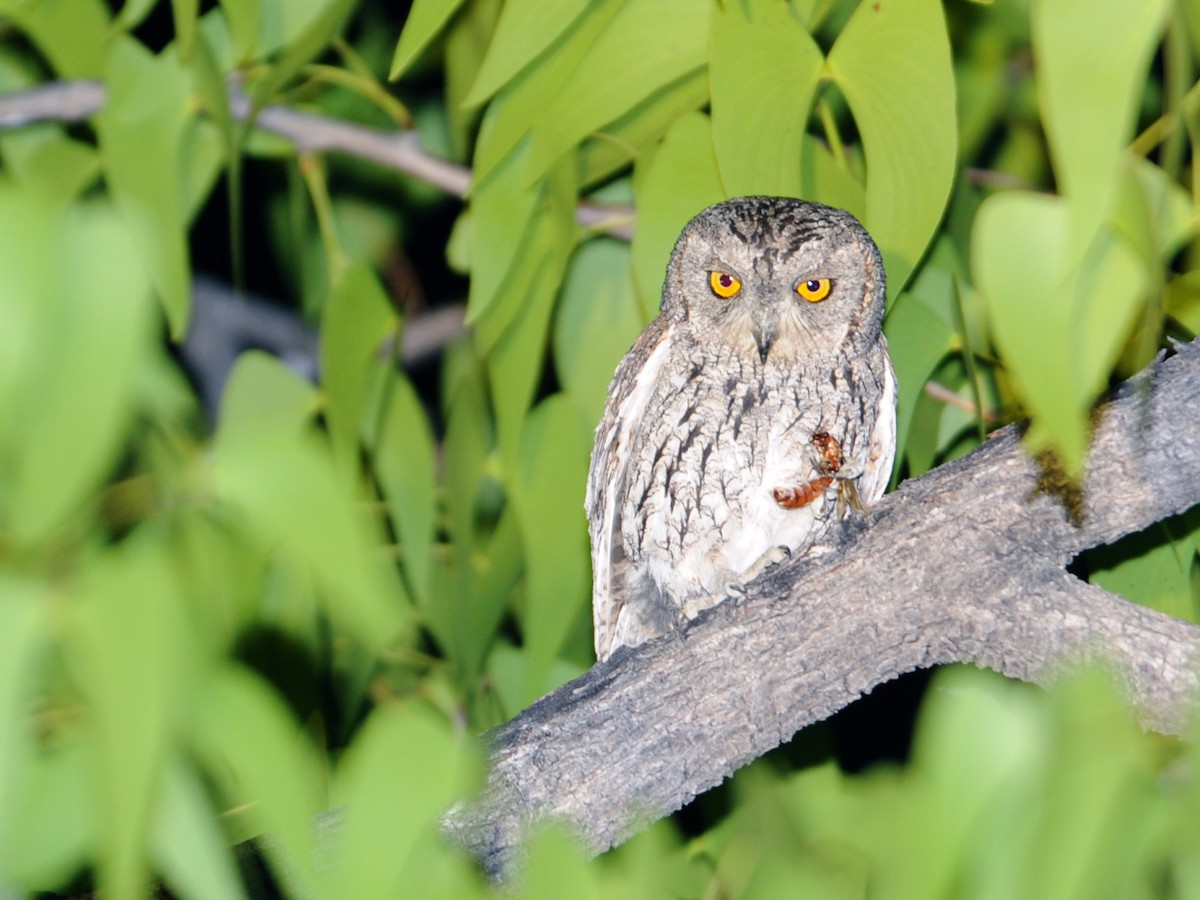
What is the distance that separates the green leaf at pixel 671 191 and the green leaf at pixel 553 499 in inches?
15.1

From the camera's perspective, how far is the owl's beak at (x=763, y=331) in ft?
7.39

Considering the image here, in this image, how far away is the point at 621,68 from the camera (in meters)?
1.86

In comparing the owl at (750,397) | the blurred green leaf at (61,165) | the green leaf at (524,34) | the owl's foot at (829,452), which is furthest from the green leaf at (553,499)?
the blurred green leaf at (61,165)

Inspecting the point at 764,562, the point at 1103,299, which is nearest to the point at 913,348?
the point at 764,562

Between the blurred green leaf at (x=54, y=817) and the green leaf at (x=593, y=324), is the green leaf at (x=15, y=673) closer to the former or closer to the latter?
the blurred green leaf at (x=54, y=817)

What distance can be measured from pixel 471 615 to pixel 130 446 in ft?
3.12

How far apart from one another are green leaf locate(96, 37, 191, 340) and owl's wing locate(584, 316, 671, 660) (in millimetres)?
845

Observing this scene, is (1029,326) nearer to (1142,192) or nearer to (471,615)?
(1142,192)

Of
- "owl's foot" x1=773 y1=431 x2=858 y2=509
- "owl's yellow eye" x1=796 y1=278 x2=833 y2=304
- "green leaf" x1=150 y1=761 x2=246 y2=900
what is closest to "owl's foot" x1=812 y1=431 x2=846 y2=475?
"owl's foot" x1=773 y1=431 x2=858 y2=509

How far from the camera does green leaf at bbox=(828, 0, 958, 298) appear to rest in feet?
5.27

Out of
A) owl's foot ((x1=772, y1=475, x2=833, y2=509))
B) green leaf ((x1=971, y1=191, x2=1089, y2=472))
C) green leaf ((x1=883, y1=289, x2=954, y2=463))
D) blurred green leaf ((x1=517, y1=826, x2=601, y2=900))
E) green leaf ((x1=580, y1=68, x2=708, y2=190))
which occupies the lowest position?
blurred green leaf ((x1=517, y1=826, x2=601, y2=900))

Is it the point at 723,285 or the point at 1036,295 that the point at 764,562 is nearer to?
the point at 723,285

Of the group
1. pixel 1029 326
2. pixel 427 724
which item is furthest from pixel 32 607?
pixel 1029 326

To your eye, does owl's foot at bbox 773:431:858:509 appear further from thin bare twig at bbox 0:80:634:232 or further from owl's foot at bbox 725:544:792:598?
thin bare twig at bbox 0:80:634:232
